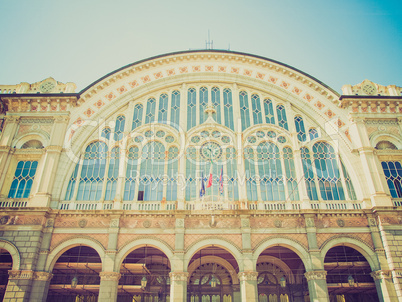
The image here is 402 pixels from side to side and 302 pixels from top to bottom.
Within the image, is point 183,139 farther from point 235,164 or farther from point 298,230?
point 298,230

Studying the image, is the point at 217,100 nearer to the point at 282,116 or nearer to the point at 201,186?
the point at 282,116

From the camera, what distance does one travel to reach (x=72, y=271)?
926 inches

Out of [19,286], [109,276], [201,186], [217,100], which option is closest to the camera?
[19,286]

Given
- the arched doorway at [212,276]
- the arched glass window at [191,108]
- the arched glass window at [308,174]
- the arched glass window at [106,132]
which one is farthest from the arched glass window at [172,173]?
the arched glass window at [308,174]

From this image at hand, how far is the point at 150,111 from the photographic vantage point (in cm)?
2758

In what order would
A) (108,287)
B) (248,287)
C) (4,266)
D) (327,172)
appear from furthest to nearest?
1. (327,172)
2. (4,266)
3. (248,287)
4. (108,287)

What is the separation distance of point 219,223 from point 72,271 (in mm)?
11934

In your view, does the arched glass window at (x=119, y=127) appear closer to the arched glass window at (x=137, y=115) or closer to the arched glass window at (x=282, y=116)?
the arched glass window at (x=137, y=115)

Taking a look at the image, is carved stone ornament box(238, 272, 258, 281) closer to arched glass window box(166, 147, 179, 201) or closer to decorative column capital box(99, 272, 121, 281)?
arched glass window box(166, 147, 179, 201)

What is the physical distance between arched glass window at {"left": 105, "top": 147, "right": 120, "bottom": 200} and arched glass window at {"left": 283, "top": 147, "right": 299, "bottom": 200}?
1363cm

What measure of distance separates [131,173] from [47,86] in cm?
1090

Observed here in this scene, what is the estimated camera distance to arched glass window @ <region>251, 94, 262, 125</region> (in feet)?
89.0

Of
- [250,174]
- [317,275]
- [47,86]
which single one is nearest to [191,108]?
[250,174]

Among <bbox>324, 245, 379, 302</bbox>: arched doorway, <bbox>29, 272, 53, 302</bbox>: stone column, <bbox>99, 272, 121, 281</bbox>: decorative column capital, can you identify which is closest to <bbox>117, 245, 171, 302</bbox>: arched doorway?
<bbox>99, 272, 121, 281</bbox>: decorative column capital
